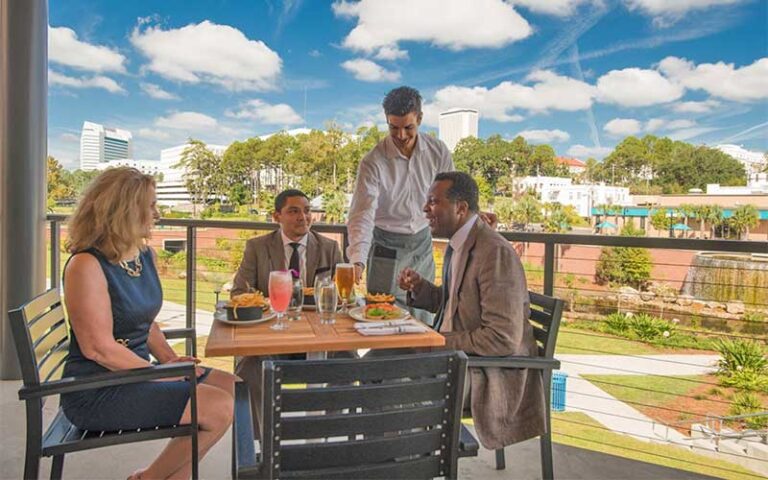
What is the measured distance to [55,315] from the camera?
1868mm

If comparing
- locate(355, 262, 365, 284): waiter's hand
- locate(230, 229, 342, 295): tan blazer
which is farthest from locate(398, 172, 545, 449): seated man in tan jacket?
locate(230, 229, 342, 295): tan blazer

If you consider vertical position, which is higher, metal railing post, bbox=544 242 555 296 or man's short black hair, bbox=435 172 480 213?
man's short black hair, bbox=435 172 480 213

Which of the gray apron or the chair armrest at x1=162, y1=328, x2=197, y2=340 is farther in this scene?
the gray apron

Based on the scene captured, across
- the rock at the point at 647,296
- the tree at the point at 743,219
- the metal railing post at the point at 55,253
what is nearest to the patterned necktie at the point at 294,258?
the metal railing post at the point at 55,253

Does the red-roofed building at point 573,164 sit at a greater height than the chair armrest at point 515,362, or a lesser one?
greater

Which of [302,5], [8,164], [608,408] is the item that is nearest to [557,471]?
[8,164]

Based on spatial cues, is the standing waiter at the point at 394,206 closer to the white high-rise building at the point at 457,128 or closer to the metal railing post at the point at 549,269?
the metal railing post at the point at 549,269

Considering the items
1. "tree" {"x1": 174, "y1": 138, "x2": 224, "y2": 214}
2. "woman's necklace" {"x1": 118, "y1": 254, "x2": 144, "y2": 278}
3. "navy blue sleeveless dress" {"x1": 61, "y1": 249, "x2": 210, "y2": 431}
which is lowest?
"navy blue sleeveless dress" {"x1": 61, "y1": 249, "x2": 210, "y2": 431}

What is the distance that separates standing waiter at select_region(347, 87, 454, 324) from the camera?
2.62m

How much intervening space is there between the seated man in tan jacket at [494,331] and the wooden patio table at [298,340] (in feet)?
0.53

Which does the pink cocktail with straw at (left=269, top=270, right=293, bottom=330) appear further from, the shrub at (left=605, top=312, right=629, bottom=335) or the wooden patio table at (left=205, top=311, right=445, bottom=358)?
the shrub at (left=605, top=312, right=629, bottom=335)

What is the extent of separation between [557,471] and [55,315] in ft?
6.57

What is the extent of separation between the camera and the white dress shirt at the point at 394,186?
2.63m

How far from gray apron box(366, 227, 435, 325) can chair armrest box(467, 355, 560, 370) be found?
0.93m
